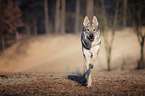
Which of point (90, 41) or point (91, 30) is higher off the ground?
point (91, 30)

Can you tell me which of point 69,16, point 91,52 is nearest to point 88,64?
point 91,52

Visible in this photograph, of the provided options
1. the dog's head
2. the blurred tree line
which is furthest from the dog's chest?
the blurred tree line

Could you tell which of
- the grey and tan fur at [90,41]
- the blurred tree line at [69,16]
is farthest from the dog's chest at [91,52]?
the blurred tree line at [69,16]

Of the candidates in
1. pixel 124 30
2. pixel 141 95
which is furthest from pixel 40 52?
pixel 141 95

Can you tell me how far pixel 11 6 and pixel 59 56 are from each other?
20.1 meters

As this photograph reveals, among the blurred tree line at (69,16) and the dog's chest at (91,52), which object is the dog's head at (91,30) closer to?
the dog's chest at (91,52)

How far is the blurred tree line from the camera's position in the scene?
69.4 ft

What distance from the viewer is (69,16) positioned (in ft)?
181

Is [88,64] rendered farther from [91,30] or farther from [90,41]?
[91,30]

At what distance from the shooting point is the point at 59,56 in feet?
111

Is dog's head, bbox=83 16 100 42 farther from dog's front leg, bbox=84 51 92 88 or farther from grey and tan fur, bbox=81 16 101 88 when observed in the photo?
dog's front leg, bbox=84 51 92 88

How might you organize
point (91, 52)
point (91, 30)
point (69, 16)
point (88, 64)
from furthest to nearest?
1. point (69, 16)
2. point (88, 64)
3. point (91, 52)
4. point (91, 30)

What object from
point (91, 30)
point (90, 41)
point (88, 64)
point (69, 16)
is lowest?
point (88, 64)

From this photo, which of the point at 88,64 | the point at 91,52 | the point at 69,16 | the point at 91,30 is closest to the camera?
the point at 91,30
